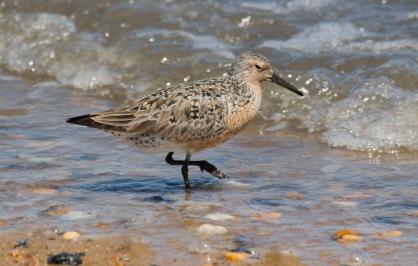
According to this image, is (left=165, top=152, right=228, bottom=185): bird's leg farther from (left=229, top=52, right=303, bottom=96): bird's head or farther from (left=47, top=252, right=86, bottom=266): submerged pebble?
(left=47, top=252, right=86, bottom=266): submerged pebble

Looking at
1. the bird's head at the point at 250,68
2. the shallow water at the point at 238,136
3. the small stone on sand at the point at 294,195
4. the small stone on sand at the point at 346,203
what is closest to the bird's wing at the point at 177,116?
the shallow water at the point at 238,136

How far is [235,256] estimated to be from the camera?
5707 mm

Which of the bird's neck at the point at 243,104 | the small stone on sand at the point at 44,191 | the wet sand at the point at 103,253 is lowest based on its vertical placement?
the wet sand at the point at 103,253

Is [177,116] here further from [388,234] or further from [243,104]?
Result: [388,234]

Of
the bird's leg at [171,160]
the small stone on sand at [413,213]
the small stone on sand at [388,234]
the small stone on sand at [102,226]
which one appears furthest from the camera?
the bird's leg at [171,160]

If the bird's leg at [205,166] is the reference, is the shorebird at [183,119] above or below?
above

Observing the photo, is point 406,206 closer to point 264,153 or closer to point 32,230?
point 264,153

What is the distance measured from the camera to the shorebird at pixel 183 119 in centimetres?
746

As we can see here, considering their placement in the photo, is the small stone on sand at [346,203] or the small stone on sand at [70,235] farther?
the small stone on sand at [346,203]

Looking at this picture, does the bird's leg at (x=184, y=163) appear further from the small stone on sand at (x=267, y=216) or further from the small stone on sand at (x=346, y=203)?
the small stone on sand at (x=346, y=203)

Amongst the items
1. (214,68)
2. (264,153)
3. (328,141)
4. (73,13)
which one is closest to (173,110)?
(264,153)

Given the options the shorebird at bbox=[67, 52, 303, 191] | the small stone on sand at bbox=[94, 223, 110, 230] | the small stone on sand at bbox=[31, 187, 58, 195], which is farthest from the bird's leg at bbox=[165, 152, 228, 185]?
the small stone on sand at bbox=[94, 223, 110, 230]

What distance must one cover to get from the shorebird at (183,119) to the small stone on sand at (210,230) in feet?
3.92

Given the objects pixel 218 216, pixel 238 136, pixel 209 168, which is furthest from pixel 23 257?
pixel 238 136
